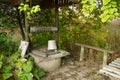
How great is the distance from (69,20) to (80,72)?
2.53 metres

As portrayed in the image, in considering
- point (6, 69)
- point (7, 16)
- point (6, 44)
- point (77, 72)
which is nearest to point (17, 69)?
point (6, 69)

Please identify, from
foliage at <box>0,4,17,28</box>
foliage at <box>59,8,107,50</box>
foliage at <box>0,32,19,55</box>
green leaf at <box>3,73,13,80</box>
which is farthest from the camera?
foliage at <box>59,8,107,50</box>

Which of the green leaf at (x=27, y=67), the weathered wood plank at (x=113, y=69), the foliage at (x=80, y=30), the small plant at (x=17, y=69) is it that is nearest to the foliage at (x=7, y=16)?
the foliage at (x=80, y=30)

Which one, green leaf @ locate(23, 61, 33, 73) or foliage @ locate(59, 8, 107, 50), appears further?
foliage @ locate(59, 8, 107, 50)

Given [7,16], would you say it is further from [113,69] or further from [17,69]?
[113,69]

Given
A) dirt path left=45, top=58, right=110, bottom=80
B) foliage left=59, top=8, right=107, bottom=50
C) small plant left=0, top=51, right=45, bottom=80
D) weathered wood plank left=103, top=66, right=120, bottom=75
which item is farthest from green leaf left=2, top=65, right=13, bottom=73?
foliage left=59, top=8, right=107, bottom=50

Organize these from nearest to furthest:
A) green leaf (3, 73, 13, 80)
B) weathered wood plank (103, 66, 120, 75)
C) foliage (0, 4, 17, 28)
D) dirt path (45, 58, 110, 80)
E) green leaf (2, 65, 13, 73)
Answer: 1. weathered wood plank (103, 66, 120, 75)
2. green leaf (3, 73, 13, 80)
3. green leaf (2, 65, 13, 73)
4. dirt path (45, 58, 110, 80)
5. foliage (0, 4, 17, 28)

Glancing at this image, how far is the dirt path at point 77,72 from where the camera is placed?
509 centimetres

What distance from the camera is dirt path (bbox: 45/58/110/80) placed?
5.09 metres

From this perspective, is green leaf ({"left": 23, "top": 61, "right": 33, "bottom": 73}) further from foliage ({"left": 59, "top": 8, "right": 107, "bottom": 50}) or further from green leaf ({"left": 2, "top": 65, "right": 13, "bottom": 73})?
foliage ({"left": 59, "top": 8, "right": 107, "bottom": 50})

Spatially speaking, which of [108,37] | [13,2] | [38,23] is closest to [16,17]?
[38,23]

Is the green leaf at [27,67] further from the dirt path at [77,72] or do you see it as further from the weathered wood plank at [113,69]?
the weathered wood plank at [113,69]

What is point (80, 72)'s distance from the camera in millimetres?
5457

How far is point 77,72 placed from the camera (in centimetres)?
546
